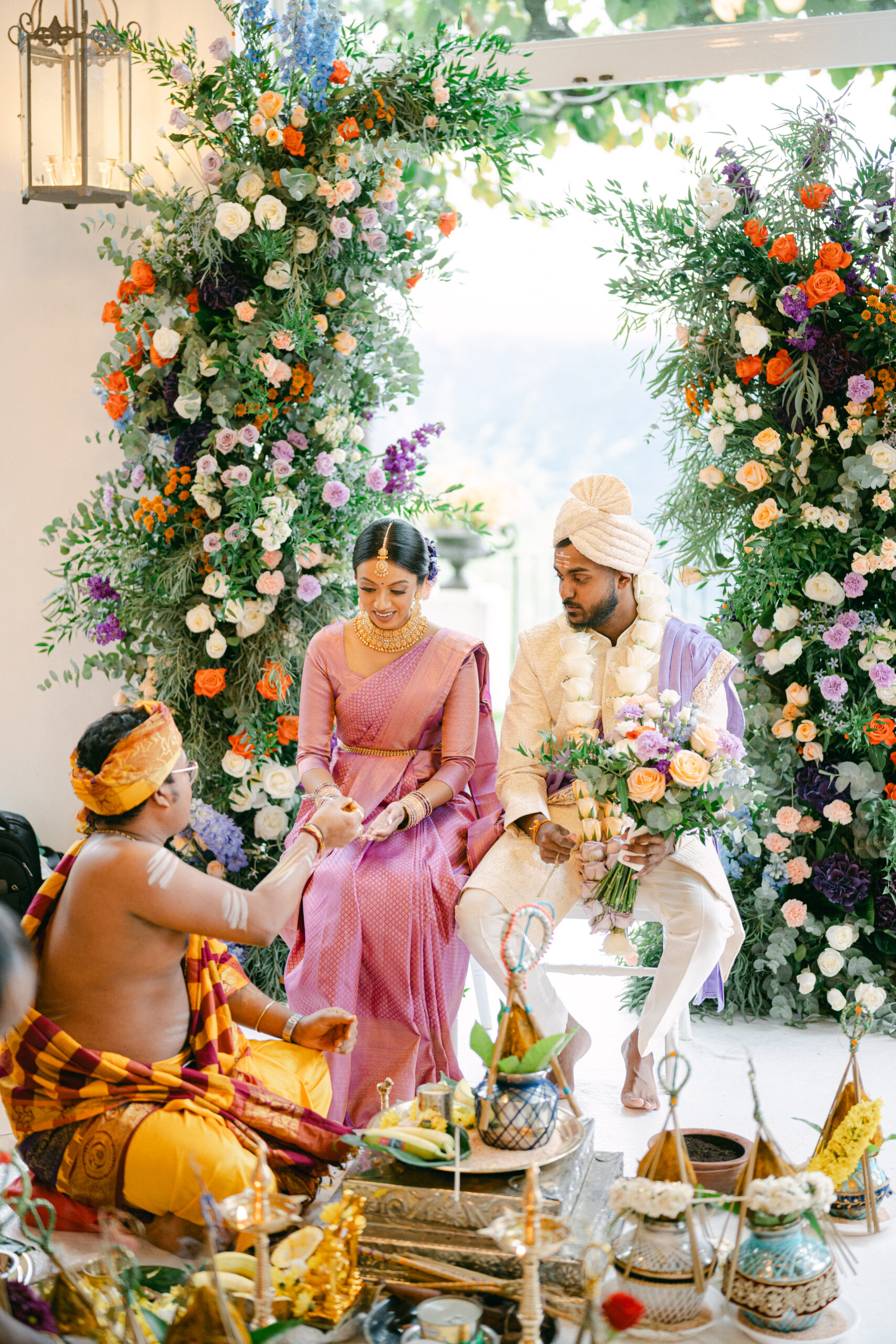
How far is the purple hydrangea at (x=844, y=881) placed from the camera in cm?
422

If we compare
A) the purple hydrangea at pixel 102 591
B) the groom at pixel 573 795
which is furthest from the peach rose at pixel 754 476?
the purple hydrangea at pixel 102 591

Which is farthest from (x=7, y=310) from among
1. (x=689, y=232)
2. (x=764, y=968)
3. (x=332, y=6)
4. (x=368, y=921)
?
(x=764, y=968)

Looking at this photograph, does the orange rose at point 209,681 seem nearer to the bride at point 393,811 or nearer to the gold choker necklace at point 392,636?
the bride at point 393,811

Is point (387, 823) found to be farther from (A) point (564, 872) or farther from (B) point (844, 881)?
(B) point (844, 881)

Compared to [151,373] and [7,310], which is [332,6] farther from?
[7,310]

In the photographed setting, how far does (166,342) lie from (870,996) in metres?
3.11

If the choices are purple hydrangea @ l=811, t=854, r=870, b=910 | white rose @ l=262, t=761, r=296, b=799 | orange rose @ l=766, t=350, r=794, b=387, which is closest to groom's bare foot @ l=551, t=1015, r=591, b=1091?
purple hydrangea @ l=811, t=854, r=870, b=910

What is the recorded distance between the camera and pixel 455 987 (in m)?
3.70

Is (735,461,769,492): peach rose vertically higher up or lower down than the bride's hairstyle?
higher up

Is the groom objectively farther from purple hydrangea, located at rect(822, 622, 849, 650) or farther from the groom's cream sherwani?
purple hydrangea, located at rect(822, 622, 849, 650)

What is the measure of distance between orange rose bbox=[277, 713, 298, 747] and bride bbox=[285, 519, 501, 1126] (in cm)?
33

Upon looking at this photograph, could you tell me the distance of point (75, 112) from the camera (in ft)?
15.1

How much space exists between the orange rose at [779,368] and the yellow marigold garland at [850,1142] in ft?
7.74

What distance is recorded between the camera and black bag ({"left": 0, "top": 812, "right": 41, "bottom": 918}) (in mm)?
4727
